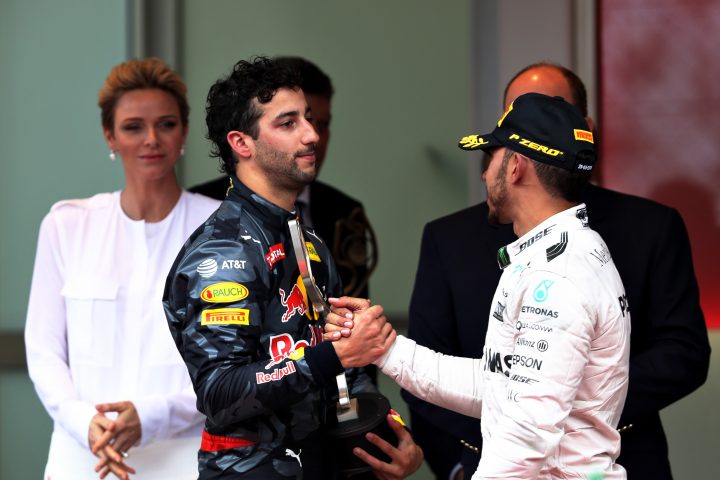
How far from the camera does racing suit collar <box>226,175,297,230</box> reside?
94.9 inches

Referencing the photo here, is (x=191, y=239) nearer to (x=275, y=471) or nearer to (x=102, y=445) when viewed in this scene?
(x=275, y=471)

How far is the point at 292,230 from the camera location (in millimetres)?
2359

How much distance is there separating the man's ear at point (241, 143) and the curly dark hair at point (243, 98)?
0.01 m

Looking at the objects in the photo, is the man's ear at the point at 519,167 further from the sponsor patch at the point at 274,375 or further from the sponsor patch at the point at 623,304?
the sponsor patch at the point at 274,375

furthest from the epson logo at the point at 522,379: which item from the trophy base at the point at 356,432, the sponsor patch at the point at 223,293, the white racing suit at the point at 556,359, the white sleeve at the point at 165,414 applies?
the white sleeve at the point at 165,414

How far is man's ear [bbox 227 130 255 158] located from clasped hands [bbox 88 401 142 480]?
0.87 m

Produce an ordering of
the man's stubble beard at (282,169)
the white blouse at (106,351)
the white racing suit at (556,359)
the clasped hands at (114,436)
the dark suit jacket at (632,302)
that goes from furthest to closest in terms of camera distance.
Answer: the white blouse at (106,351) → the clasped hands at (114,436) → the dark suit jacket at (632,302) → the man's stubble beard at (282,169) → the white racing suit at (556,359)

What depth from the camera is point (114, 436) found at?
9.64 ft

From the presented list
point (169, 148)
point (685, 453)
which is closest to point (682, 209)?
point (685, 453)

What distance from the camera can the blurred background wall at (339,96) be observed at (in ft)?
14.1

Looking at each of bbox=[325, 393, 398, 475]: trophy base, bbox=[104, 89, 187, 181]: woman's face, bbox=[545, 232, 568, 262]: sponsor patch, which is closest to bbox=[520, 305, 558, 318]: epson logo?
bbox=[545, 232, 568, 262]: sponsor patch

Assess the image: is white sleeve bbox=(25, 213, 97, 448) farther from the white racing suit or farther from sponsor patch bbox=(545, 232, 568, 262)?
sponsor patch bbox=(545, 232, 568, 262)

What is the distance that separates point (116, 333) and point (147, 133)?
0.63 meters

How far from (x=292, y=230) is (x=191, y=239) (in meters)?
0.23
